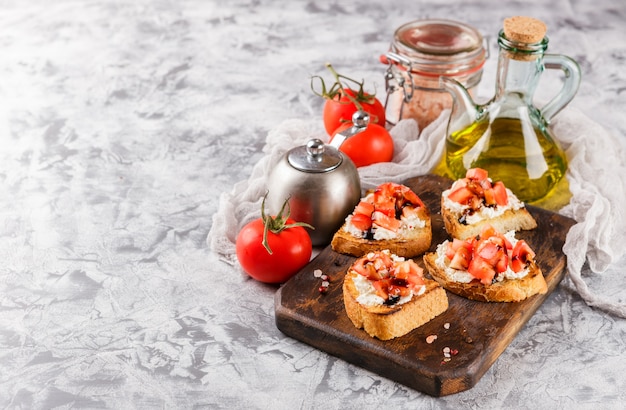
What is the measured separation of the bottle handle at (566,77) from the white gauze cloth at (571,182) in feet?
0.75

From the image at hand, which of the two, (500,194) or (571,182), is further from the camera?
(571,182)

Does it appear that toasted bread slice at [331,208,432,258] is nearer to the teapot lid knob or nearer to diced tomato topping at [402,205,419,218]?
diced tomato topping at [402,205,419,218]

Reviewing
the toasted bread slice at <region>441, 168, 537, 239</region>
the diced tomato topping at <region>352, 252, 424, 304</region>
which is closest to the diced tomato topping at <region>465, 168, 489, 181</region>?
the toasted bread slice at <region>441, 168, 537, 239</region>

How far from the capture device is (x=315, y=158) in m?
2.63

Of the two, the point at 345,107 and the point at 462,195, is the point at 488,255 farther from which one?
the point at 345,107

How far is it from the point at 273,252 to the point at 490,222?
2.10 ft

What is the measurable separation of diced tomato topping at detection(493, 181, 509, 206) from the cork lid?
0.43 meters

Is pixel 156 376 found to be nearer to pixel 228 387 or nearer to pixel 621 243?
pixel 228 387

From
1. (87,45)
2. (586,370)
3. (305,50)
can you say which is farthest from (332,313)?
(87,45)

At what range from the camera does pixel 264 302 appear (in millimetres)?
2496

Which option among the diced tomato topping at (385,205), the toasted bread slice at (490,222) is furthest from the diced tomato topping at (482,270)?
the diced tomato topping at (385,205)

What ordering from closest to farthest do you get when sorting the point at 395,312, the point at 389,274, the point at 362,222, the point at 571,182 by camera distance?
1. the point at 395,312
2. the point at 389,274
3. the point at 362,222
4. the point at 571,182

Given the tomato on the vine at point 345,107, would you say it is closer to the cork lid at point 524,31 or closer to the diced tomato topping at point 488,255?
the cork lid at point 524,31

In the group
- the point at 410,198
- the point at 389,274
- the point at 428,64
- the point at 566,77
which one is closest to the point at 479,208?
the point at 410,198
